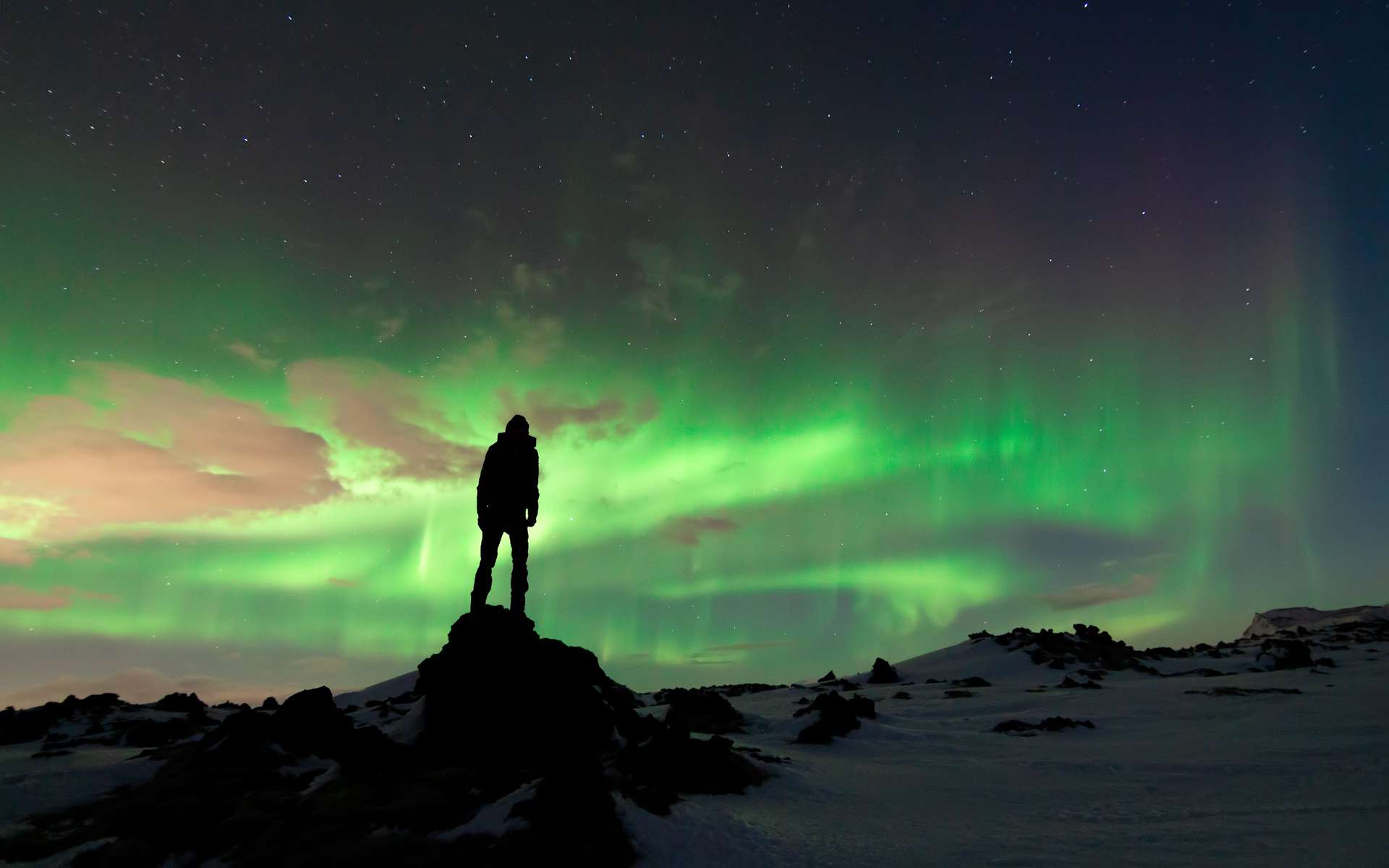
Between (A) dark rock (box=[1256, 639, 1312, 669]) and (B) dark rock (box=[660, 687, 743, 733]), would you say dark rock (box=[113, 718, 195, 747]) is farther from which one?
(A) dark rock (box=[1256, 639, 1312, 669])

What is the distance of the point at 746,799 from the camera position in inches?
444

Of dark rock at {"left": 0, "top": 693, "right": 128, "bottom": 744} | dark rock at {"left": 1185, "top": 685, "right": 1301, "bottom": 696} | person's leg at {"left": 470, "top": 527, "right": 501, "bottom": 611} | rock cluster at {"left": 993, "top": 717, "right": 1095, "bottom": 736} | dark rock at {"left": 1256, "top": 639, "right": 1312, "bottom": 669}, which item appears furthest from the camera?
dark rock at {"left": 1256, "top": 639, "right": 1312, "bottom": 669}

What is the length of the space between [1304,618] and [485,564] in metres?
113

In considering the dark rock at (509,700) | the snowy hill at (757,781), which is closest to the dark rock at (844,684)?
the snowy hill at (757,781)

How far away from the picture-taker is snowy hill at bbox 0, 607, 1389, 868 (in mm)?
8469

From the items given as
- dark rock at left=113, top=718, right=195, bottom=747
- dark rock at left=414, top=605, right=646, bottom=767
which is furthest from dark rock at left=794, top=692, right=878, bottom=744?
dark rock at left=113, top=718, right=195, bottom=747

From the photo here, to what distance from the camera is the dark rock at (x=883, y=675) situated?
38.8 meters

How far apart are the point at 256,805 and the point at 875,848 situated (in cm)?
956

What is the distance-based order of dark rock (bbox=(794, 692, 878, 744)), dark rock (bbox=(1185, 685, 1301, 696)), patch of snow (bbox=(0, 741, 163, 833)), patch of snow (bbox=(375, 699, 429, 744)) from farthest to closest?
dark rock (bbox=(1185, 685, 1301, 696))
dark rock (bbox=(794, 692, 878, 744))
patch of snow (bbox=(375, 699, 429, 744))
patch of snow (bbox=(0, 741, 163, 833))

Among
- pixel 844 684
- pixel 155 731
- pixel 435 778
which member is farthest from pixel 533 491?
pixel 844 684

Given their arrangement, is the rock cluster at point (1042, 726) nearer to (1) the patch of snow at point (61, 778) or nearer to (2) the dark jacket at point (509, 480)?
(2) the dark jacket at point (509, 480)

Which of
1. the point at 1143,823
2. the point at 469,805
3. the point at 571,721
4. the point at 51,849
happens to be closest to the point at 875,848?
the point at 1143,823

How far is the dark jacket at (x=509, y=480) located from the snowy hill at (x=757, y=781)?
3.22m

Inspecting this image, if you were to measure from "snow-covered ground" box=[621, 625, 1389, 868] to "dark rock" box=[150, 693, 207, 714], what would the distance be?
21.7 meters
